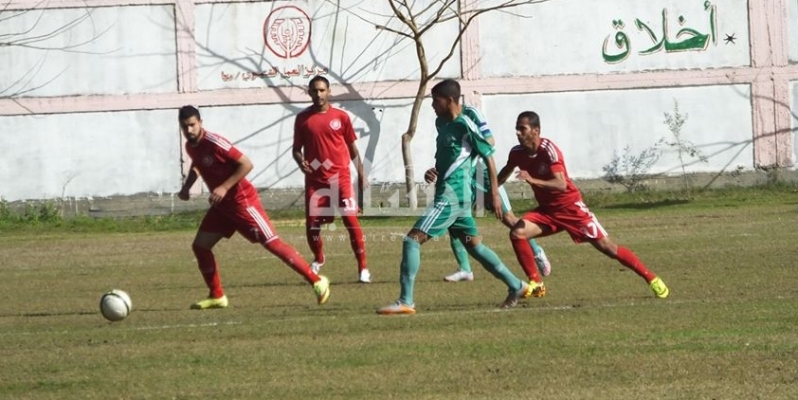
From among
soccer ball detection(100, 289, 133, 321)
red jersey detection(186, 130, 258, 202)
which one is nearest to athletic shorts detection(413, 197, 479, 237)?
red jersey detection(186, 130, 258, 202)

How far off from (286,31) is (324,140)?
43.2 ft

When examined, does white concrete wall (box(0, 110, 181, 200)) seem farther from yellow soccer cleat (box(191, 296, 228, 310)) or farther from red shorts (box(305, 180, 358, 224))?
yellow soccer cleat (box(191, 296, 228, 310))

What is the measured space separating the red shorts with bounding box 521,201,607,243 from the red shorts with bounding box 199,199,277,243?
2334mm

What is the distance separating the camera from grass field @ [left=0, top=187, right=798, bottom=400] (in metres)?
8.09

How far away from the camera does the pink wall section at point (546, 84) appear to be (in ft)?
89.5

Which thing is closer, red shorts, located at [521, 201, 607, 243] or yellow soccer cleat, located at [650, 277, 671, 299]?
yellow soccer cleat, located at [650, 277, 671, 299]

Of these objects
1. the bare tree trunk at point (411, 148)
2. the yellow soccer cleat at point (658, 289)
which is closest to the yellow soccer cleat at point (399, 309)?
the yellow soccer cleat at point (658, 289)

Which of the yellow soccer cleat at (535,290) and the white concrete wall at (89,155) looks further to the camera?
the white concrete wall at (89,155)

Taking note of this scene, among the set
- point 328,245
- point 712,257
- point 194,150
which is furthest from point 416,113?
point 194,150

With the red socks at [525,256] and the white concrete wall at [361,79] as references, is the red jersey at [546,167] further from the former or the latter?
the white concrete wall at [361,79]

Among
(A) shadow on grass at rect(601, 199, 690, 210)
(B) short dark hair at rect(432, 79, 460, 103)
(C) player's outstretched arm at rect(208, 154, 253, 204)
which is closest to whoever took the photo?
(B) short dark hair at rect(432, 79, 460, 103)

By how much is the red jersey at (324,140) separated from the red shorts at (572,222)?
317 centimetres

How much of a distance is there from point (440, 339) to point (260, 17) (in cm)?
1870

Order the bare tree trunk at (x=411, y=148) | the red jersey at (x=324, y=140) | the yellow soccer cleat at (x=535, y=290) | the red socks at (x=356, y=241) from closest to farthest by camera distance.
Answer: the yellow soccer cleat at (x=535, y=290) → the red socks at (x=356, y=241) → the red jersey at (x=324, y=140) → the bare tree trunk at (x=411, y=148)
